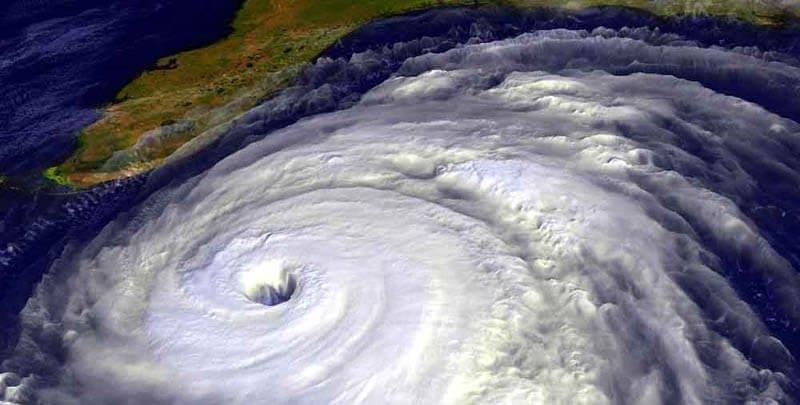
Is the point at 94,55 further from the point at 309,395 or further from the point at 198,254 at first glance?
the point at 309,395

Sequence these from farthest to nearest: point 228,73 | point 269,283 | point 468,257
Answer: point 228,73, point 269,283, point 468,257

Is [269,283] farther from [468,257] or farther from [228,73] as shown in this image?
[228,73]

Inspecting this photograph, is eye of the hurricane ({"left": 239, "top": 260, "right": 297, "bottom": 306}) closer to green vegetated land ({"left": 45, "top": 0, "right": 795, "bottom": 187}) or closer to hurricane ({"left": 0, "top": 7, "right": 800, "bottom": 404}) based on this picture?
hurricane ({"left": 0, "top": 7, "right": 800, "bottom": 404})

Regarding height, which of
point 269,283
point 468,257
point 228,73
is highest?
point 228,73

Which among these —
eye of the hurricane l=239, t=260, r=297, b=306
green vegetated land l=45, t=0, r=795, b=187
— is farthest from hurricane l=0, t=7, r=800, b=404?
green vegetated land l=45, t=0, r=795, b=187

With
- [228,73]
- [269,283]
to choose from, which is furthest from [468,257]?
[228,73]

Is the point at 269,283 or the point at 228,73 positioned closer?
the point at 269,283

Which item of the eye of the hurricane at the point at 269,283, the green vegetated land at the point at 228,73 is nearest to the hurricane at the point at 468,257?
the eye of the hurricane at the point at 269,283
